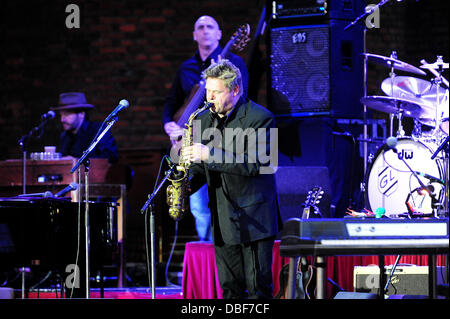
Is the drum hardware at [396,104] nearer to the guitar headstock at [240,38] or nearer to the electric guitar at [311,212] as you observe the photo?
the electric guitar at [311,212]

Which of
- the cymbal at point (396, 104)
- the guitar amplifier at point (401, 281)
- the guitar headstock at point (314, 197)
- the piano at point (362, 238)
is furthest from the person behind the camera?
the cymbal at point (396, 104)

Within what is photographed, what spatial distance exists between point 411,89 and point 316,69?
3.06 ft

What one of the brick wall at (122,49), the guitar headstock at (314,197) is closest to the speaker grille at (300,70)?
the guitar headstock at (314,197)

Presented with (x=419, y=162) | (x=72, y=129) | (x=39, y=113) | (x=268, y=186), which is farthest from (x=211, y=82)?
(x=39, y=113)

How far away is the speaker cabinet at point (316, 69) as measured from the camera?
652 cm

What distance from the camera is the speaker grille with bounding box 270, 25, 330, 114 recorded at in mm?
6523

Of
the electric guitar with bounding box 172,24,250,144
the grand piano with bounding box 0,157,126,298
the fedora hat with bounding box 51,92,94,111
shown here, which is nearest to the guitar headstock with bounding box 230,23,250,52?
the electric guitar with bounding box 172,24,250,144

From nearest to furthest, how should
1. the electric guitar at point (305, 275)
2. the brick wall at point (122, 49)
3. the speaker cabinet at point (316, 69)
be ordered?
1. the electric guitar at point (305, 275)
2. the speaker cabinet at point (316, 69)
3. the brick wall at point (122, 49)

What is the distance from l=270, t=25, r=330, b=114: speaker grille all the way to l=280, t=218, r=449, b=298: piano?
12.1ft

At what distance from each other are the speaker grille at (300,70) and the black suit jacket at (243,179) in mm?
2762

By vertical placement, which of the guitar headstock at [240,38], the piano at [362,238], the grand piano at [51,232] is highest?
the guitar headstock at [240,38]

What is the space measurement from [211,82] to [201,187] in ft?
7.05

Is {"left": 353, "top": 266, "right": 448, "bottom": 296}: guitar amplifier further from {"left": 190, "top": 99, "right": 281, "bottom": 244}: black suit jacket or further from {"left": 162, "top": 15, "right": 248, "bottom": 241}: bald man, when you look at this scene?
{"left": 162, "top": 15, "right": 248, "bottom": 241}: bald man

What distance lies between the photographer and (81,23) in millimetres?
8336
